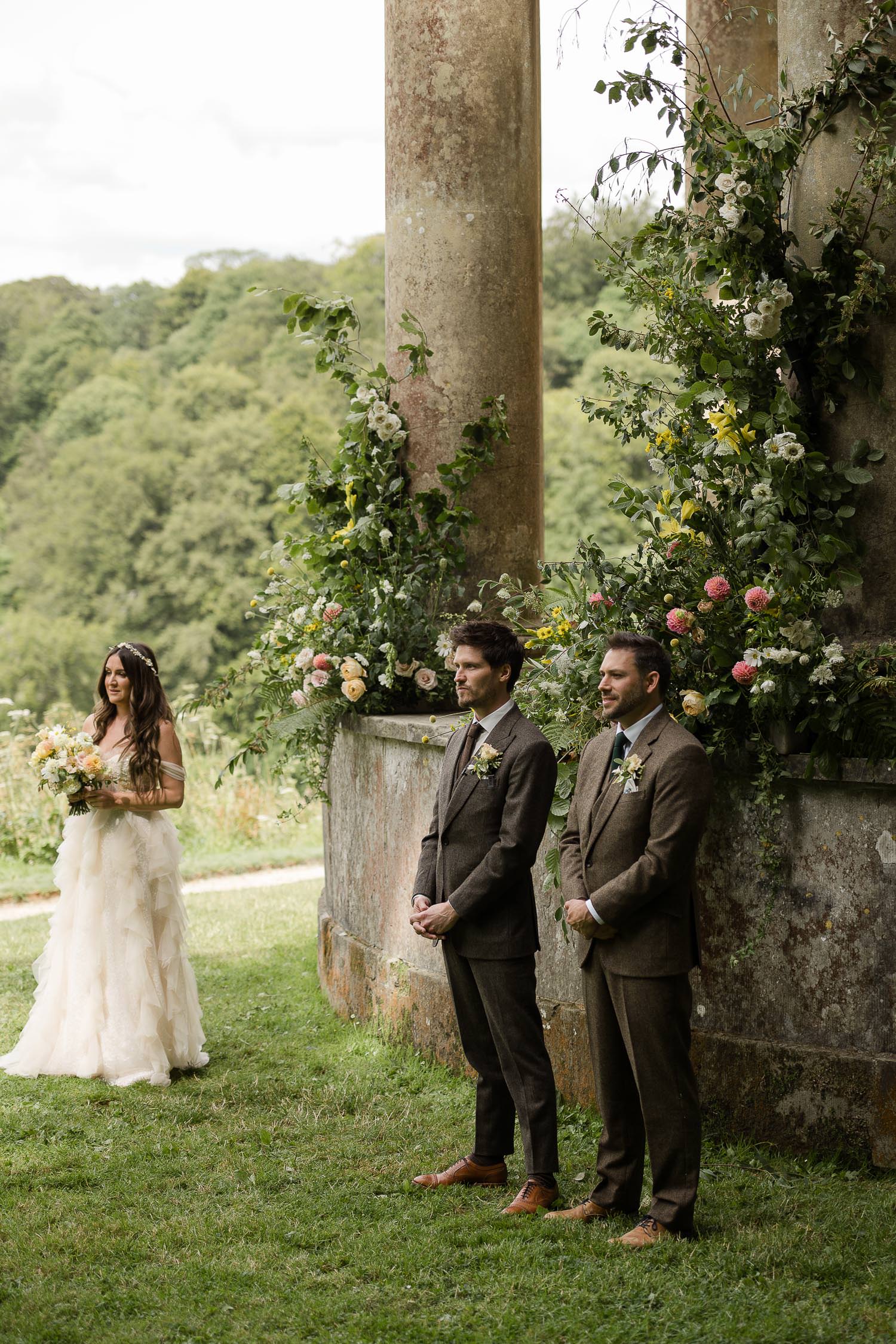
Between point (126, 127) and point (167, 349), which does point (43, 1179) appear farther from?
point (126, 127)

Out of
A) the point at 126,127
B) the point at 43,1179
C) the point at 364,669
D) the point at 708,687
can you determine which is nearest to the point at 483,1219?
the point at 43,1179

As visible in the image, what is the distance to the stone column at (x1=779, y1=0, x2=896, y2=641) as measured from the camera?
4.62 metres

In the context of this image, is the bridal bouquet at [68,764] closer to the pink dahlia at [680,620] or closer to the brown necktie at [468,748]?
the brown necktie at [468,748]

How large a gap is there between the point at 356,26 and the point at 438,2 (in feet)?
174

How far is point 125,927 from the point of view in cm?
599

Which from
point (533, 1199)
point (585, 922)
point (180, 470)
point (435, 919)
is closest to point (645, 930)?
point (585, 922)

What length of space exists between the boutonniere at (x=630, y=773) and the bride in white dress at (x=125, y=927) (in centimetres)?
264

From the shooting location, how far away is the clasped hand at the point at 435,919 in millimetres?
4305

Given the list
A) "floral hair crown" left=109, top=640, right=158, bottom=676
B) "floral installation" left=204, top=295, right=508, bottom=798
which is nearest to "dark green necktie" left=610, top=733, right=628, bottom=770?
"floral installation" left=204, top=295, right=508, bottom=798

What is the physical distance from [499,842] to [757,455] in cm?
155

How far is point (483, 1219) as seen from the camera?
4203mm

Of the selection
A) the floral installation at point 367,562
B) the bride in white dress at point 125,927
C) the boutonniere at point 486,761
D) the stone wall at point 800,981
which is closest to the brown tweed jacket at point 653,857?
the boutonniere at point 486,761

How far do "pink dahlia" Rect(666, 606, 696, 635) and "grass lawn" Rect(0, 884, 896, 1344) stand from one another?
5.86 feet

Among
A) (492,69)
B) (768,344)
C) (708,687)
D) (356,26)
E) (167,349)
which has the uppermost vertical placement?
(356,26)
